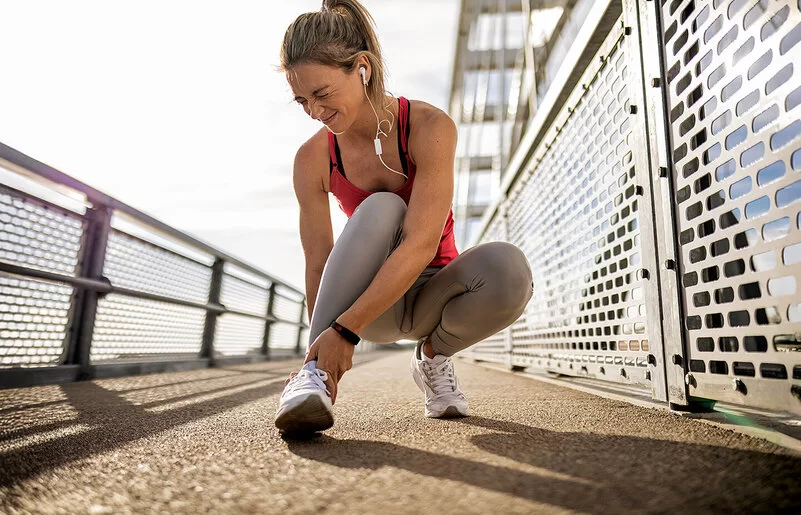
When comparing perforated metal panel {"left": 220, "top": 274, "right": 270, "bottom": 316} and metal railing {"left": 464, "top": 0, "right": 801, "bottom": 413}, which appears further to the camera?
perforated metal panel {"left": 220, "top": 274, "right": 270, "bottom": 316}

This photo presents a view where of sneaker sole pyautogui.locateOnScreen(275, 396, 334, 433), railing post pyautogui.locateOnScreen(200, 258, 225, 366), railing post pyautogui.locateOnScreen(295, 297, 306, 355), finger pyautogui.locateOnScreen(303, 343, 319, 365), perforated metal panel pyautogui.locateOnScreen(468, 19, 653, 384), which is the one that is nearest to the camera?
sneaker sole pyautogui.locateOnScreen(275, 396, 334, 433)

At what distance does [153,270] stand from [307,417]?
2362 millimetres

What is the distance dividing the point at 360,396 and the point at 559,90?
4.67 feet

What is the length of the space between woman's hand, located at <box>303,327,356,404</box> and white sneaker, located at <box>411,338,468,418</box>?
37cm

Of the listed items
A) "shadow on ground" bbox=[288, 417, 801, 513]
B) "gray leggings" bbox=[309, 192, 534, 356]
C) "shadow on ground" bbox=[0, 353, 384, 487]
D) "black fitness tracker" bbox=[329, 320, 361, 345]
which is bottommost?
"shadow on ground" bbox=[0, 353, 384, 487]

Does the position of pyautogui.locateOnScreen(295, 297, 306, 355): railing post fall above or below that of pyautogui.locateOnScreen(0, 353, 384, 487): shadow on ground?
above

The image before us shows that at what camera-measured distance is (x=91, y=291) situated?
2.47m

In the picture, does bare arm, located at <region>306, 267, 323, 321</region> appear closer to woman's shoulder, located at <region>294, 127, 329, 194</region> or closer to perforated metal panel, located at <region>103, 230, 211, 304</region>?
woman's shoulder, located at <region>294, 127, 329, 194</region>

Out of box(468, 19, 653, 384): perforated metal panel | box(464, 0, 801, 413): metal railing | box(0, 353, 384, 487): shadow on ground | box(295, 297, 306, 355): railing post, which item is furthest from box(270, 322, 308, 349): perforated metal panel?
box(464, 0, 801, 413): metal railing

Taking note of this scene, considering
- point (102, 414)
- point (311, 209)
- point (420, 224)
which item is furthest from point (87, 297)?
point (420, 224)

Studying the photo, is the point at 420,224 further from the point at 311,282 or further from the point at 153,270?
the point at 153,270

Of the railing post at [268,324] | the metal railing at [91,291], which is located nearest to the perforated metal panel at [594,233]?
the metal railing at [91,291]

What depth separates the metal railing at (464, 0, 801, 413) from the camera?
91cm

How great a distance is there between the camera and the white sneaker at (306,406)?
1.06 m
